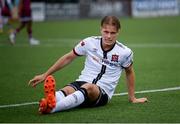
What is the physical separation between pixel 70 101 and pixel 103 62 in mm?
895

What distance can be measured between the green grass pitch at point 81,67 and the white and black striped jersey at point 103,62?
366mm

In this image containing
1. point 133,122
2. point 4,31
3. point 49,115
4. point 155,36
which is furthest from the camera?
point 4,31

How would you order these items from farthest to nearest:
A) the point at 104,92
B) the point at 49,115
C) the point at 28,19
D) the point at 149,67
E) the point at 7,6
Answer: the point at 7,6, the point at 28,19, the point at 149,67, the point at 104,92, the point at 49,115

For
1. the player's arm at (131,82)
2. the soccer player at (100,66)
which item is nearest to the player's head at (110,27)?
the soccer player at (100,66)

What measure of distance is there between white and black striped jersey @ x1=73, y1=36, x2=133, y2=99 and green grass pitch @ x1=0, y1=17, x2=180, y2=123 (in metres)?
0.37

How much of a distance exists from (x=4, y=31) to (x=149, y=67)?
577 inches

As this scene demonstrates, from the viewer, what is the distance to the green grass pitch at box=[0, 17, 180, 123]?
8086mm

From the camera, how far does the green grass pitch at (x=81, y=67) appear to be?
8.09 metres

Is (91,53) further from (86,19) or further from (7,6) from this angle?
(86,19)

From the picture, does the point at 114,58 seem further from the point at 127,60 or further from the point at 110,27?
the point at 110,27

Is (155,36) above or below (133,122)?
below

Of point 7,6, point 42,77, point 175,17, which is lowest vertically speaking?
point 175,17

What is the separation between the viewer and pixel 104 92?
28.9ft

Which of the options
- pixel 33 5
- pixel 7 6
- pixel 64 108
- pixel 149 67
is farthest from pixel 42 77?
pixel 33 5
